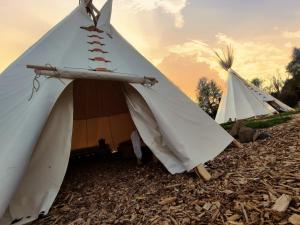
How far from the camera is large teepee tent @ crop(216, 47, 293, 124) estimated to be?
14398 millimetres

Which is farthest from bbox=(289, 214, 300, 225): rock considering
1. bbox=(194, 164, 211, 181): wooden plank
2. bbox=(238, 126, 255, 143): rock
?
bbox=(238, 126, 255, 143): rock

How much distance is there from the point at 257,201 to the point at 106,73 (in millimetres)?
2634

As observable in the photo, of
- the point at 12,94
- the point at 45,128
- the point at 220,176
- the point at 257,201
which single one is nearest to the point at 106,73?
the point at 45,128

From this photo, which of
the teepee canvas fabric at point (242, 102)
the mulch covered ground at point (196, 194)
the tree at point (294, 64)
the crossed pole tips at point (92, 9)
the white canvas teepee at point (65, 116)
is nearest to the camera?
the mulch covered ground at point (196, 194)

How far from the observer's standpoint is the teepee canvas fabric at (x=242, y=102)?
14.4 metres

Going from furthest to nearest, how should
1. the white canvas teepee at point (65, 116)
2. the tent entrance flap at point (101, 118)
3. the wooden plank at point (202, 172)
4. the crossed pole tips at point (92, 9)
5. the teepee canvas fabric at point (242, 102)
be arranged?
the teepee canvas fabric at point (242, 102) → the tent entrance flap at point (101, 118) → the crossed pole tips at point (92, 9) → the wooden plank at point (202, 172) → the white canvas teepee at point (65, 116)

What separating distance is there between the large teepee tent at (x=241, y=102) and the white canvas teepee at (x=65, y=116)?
378 inches

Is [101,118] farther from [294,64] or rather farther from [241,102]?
[294,64]

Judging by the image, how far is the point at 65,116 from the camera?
13.6ft

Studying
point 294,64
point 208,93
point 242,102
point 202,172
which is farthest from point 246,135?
point 294,64

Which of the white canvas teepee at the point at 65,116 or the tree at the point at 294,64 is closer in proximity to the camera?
the white canvas teepee at the point at 65,116

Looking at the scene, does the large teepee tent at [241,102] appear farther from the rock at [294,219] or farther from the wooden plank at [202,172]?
the rock at [294,219]

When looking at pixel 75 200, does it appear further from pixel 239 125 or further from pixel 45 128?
pixel 239 125

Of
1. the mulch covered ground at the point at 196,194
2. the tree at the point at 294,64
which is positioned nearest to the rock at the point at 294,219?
the mulch covered ground at the point at 196,194
